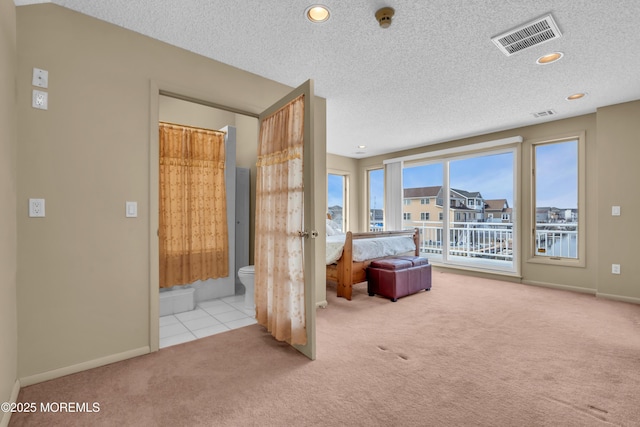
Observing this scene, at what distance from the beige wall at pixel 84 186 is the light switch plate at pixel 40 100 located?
2 cm

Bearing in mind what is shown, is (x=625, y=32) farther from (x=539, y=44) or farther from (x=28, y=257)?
(x=28, y=257)

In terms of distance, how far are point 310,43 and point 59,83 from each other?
183 cm

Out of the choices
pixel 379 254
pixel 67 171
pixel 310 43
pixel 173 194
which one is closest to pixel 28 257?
pixel 67 171

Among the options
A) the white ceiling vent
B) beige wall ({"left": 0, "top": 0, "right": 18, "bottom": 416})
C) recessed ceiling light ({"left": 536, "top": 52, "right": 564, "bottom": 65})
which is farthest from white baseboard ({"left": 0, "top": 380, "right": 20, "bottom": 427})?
recessed ceiling light ({"left": 536, "top": 52, "right": 564, "bottom": 65})

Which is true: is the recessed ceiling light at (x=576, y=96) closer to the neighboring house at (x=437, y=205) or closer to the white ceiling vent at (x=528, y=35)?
the white ceiling vent at (x=528, y=35)

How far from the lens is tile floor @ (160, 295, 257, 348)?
2.68 metres

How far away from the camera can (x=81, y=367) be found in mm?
2039

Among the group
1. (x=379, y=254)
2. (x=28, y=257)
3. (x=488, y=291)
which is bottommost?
(x=488, y=291)

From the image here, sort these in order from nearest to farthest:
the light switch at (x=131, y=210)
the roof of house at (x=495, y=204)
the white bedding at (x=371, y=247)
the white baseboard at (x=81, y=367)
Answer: the white baseboard at (x=81, y=367)
the light switch at (x=131, y=210)
the white bedding at (x=371, y=247)
the roof of house at (x=495, y=204)

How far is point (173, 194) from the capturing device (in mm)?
3625

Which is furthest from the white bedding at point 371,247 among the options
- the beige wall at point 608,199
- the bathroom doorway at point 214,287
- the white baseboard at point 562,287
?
the beige wall at point 608,199

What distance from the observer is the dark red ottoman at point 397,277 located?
375 centimetres

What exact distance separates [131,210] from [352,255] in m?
2.59

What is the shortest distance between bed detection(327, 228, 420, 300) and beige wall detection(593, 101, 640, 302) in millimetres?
2725
